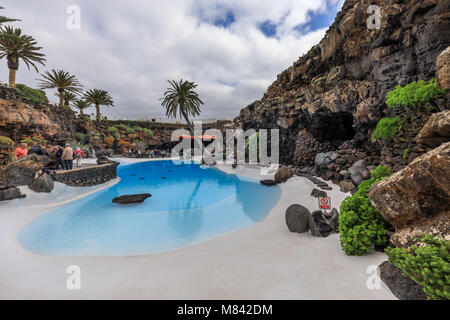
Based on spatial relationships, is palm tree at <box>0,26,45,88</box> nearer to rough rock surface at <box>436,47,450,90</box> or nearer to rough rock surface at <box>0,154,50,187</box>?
rough rock surface at <box>0,154,50,187</box>

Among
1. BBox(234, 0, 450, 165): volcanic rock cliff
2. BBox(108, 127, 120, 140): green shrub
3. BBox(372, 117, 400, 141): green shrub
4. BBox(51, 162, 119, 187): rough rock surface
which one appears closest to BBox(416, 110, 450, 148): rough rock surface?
BBox(372, 117, 400, 141): green shrub

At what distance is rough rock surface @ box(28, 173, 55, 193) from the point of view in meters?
7.51

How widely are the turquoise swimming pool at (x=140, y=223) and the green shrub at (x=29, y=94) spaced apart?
748 inches

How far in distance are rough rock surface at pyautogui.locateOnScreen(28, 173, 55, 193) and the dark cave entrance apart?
53.7 feet

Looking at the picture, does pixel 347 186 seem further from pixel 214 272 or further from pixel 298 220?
pixel 214 272

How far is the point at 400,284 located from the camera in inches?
76.7

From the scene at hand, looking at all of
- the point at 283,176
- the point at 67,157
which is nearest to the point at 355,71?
the point at 283,176

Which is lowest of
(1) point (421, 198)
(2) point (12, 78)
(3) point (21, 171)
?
(3) point (21, 171)

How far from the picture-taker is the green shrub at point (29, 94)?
61.0 ft

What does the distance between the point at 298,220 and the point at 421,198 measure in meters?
2.71

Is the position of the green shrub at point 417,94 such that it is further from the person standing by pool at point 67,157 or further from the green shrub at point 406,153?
the person standing by pool at point 67,157

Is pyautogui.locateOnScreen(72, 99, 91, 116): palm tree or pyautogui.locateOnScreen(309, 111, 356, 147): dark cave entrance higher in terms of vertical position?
pyautogui.locateOnScreen(72, 99, 91, 116): palm tree

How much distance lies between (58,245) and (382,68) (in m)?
13.0

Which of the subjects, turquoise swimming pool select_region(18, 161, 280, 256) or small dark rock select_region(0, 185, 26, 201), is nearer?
turquoise swimming pool select_region(18, 161, 280, 256)
